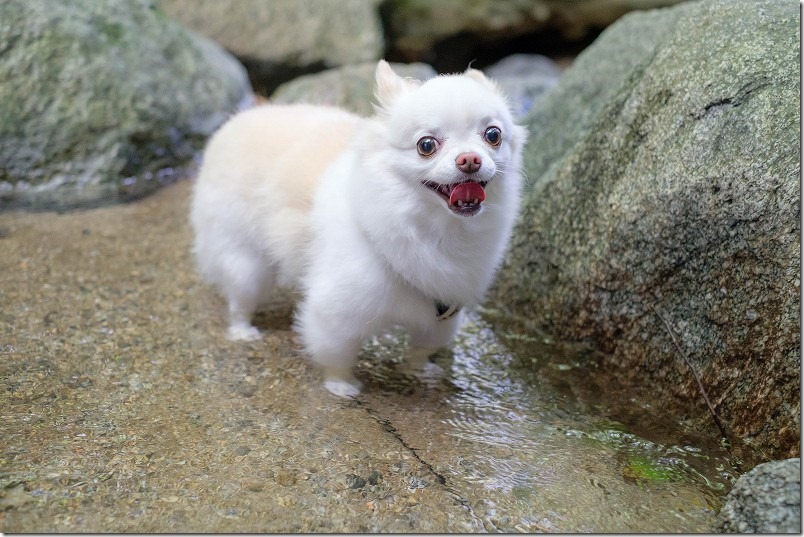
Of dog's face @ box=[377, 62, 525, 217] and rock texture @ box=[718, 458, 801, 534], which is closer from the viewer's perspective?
rock texture @ box=[718, 458, 801, 534]

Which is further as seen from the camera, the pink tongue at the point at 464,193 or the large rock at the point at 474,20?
the large rock at the point at 474,20

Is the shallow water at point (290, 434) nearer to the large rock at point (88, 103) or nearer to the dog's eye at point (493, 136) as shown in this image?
the dog's eye at point (493, 136)

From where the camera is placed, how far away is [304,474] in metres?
2.67

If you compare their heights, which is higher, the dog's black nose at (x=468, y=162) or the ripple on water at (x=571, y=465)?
the dog's black nose at (x=468, y=162)

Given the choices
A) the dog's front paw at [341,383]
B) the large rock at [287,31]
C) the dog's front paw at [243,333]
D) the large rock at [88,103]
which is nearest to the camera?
the dog's front paw at [341,383]

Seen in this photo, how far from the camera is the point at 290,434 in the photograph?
2.93 m

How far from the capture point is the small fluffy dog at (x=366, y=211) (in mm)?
2854

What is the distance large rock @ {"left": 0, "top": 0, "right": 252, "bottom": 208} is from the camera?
5590 millimetres

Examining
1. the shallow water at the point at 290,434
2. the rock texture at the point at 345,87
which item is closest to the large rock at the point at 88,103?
the rock texture at the point at 345,87

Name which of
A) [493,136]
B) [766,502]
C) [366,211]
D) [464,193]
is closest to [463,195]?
[464,193]

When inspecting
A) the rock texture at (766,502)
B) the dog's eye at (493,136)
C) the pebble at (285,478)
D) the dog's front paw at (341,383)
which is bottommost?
the dog's front paw at (341,383)

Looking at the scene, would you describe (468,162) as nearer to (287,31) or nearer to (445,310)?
(445,310)

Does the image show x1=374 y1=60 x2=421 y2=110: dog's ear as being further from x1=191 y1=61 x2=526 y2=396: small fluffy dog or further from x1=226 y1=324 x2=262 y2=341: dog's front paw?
x1=226 y1=324 x2=262 y2=341: dog's front paw

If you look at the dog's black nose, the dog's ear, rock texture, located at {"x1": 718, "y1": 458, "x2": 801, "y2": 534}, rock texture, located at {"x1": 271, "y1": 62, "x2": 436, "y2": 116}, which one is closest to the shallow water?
rock texture, located at {"x1": 718, "y1": 458, "x2": 801, "y2": 534}
